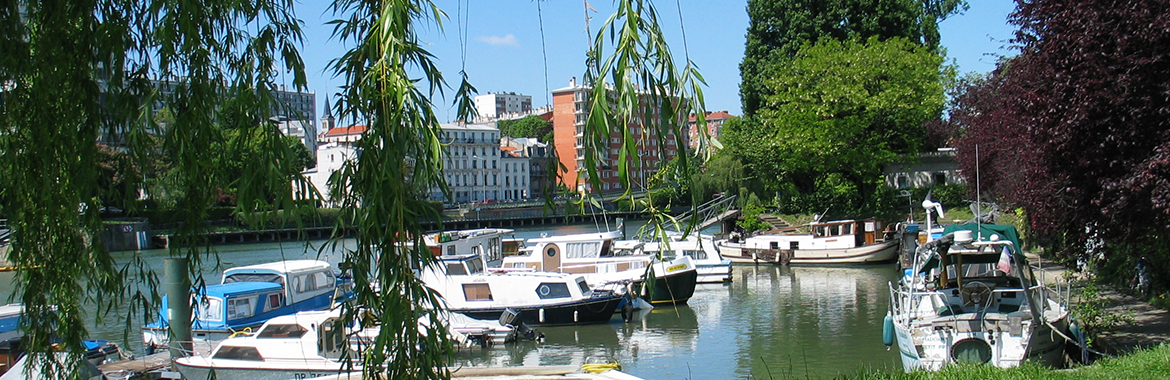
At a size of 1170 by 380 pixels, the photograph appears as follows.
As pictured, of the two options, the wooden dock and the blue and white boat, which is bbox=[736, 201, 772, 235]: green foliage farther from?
the wooden dock

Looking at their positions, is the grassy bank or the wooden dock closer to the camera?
the grassy bank

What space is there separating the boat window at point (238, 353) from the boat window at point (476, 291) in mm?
7420

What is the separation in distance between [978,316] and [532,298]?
11.6 metres

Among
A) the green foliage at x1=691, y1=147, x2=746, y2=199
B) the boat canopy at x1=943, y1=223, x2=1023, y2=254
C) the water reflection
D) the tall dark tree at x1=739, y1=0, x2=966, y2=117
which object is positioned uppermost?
the tall dark tree at x1=739, y1=0, x2=966, y2=117

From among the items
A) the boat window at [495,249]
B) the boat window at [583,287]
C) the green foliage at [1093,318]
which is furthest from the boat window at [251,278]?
the green foliage at [1093,318]

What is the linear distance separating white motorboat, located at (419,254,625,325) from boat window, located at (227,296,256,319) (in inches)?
158

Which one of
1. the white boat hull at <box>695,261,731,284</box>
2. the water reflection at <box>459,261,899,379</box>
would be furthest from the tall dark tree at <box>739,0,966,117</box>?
the water reflection at <box>459,261,899,379</box>

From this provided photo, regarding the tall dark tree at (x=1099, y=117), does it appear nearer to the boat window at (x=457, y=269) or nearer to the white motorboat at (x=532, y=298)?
the white motorboat at (x=532, y=298)

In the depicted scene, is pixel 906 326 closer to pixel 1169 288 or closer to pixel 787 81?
pixel 1169 288

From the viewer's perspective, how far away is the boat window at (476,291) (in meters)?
22.7

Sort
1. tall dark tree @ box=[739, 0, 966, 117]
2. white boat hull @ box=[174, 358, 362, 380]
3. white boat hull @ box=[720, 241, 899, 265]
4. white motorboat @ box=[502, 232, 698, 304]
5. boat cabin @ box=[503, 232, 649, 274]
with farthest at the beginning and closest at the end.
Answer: tall dark tree @ box=[739, 0, 966, 117] → white boat hull @ box=[720, 241, 899, 265] → boat cabin @ box=[503, 232, 649, 274] → white motorboat @ box=[502, 232, 698, 304] → white boat hull @ box=[174, 358, 362, 380]

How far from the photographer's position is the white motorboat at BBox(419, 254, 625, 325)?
2184cm

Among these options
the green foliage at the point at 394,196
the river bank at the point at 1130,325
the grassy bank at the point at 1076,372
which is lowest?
the river bank at the point at 1130,325

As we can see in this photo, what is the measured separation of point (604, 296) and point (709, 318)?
2750 mm
